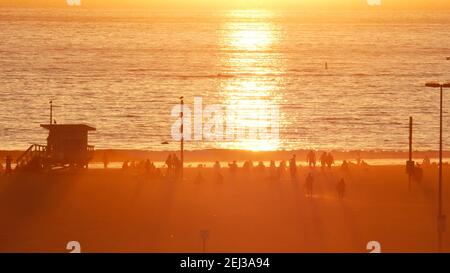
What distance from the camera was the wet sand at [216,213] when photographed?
29484mm

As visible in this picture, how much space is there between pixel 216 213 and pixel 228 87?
72.2 meters

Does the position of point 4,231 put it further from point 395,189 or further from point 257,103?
point 257,103

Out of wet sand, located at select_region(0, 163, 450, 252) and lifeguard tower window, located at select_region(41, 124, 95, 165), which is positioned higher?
lifeguard tower window, located at select_region(41, 124, 95, 165)

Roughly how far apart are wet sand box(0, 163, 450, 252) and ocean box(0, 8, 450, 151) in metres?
25.1

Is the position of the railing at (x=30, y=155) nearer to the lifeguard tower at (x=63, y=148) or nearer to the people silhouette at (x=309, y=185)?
the lifeguard tower at (x=63, y=148)

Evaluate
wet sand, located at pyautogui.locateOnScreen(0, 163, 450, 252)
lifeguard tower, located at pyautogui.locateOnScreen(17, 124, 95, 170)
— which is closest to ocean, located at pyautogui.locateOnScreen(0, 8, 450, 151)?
lifeguard tower, located at pyautogui.locateOnScreen(17, 124, 95, 170)

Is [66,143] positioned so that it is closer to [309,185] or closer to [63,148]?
[63,148]

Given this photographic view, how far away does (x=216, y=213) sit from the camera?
110 ft

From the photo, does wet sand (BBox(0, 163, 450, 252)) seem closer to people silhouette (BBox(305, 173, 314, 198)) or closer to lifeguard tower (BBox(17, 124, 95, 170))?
people silhouette (BBox(305, 173, 314, 198))

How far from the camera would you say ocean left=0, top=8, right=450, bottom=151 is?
73.2 meters

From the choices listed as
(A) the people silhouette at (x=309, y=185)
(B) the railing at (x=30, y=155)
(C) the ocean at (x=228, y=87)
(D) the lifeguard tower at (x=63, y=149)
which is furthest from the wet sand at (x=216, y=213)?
(C) the ocean at (x=228, y=87)

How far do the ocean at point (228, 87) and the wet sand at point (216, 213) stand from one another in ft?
82.3

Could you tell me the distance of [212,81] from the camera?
112 meters
